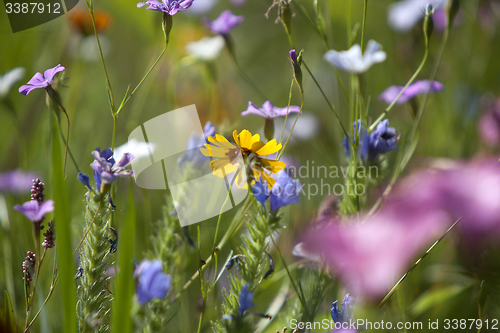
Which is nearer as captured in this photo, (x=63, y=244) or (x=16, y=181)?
(x=63, y=244)

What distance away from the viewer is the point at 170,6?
356 millimetres

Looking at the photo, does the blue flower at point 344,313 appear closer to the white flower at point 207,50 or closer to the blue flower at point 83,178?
the blue flower at point 83,178

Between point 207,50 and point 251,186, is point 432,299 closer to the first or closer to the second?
point 251,186

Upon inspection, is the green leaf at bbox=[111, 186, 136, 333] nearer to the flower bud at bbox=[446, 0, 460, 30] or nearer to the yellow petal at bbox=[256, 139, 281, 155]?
the yellow petal at bbox=[256, 139, 281, 155]

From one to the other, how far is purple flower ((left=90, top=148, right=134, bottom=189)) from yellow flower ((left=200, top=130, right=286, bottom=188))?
75mm

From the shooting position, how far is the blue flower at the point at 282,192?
1.04 feet

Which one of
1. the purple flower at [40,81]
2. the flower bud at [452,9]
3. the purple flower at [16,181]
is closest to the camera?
the purple flower at [40,81]

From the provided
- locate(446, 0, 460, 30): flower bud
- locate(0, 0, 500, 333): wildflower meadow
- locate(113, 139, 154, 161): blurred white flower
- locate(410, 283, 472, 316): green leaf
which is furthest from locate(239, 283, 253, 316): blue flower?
locate(446, 0, 460, 30): flower bud

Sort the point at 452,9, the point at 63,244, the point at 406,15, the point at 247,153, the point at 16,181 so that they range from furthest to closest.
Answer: the point at 406,15, the point at 16,181, the point at 452,9, the point at 247,153, the point at 63,244

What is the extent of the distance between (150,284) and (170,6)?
273 mm

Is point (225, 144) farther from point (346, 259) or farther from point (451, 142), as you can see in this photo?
point (451, 142)

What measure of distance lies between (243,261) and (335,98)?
775 mm

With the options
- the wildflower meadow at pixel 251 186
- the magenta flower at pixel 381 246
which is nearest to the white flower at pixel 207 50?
the wildflower meadow at pixel 251 186

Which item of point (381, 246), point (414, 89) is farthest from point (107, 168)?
point (414, 89)
